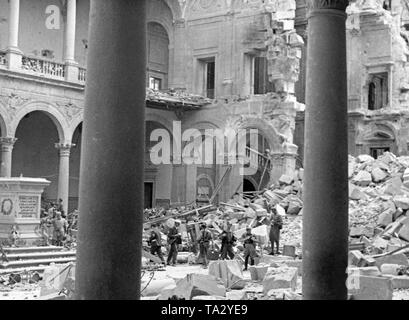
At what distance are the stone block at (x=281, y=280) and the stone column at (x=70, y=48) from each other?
55.7 ft

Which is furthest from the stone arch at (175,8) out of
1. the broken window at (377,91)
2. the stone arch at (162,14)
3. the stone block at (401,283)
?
the stone block at (401,283)

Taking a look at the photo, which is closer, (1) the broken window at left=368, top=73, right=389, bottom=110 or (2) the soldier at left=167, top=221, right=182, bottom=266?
(2) the soldier at left=167, top=221, right=182, bottom=266

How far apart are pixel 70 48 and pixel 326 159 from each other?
71.1ft

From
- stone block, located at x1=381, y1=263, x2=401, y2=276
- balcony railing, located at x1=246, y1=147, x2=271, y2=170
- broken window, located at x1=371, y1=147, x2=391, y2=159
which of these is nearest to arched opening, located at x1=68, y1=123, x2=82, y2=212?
balcony railing, located at x1=246, y1=147, x2=271, y2=170

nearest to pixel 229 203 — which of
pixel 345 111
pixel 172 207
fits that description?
pixel 172 207

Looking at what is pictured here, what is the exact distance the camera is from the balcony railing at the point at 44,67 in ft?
81.3

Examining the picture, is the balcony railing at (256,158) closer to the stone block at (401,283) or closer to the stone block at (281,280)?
the stone block at (401,283)

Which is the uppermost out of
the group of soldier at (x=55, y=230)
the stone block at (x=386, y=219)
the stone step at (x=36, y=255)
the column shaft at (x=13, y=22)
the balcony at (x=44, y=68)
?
the column shaft at (x=13, y=22)

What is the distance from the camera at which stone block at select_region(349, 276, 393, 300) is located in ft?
30.7

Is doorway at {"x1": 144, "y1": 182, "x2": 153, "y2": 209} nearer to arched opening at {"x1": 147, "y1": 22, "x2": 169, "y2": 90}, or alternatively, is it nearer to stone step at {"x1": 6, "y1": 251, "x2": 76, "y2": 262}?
arched opening at {"x1": 147, "y1": 22, "x2": 169, "y2": 90}

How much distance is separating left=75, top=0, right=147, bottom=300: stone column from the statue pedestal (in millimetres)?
12216
